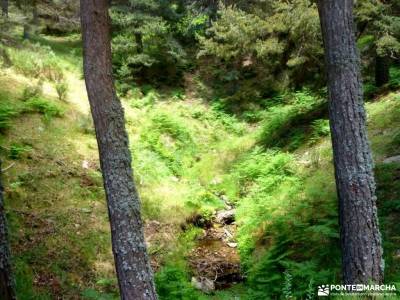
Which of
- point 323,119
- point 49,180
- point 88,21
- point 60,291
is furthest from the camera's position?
point 323,119

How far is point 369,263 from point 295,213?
3.29 metres

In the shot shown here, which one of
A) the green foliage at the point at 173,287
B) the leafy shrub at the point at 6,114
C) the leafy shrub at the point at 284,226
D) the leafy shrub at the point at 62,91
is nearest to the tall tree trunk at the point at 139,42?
the leafy shrub at the point at 62,91

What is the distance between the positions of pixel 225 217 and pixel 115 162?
5.98 meters

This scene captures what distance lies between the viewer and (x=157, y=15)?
64.1ft

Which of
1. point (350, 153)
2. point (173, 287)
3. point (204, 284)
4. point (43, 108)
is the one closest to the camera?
point (350, 153)

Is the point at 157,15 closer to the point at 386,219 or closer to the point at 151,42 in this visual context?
the point at 151,42

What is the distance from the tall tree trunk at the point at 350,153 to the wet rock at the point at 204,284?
3.19 m

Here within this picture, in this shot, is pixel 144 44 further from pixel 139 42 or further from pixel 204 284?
pixel 204 284

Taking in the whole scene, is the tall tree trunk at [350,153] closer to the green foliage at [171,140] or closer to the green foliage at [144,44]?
the green foliage at [171,140]

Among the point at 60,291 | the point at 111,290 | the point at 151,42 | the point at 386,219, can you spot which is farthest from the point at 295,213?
the point at 151,42

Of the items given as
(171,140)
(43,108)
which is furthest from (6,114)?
(171,140)

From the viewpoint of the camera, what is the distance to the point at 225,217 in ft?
36.7

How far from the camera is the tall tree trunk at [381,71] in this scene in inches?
535

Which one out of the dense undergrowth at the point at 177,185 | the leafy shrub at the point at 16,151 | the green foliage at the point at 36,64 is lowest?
the dense undergrowth at the point at 177,185
